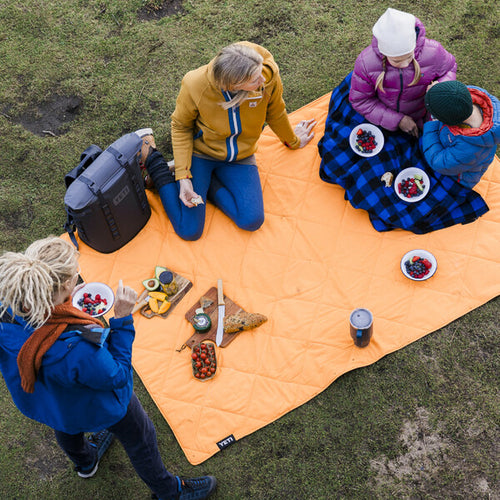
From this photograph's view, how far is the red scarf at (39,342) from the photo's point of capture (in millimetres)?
2340

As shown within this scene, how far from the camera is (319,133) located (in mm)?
4711

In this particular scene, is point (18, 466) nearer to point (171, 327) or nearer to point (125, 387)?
point (171, 327)

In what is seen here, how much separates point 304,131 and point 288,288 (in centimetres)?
141

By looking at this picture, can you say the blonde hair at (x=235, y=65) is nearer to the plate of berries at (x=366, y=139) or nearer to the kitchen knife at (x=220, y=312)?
the plate of berries at (x=366, y=139)

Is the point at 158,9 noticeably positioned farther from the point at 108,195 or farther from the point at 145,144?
the point at 108,195

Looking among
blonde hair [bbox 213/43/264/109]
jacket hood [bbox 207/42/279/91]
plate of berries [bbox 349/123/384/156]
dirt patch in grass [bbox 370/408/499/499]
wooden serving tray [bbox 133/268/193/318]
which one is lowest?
dirt patch in grass [bbox 370/408/499/499]

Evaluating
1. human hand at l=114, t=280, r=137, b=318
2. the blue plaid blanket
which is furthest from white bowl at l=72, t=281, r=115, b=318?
the blue plaid blanket

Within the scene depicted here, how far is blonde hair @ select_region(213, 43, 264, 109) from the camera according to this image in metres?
3.34

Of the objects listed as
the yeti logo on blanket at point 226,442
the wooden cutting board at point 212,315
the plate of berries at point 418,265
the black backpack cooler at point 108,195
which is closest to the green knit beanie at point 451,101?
the plate of berries at point 418,265

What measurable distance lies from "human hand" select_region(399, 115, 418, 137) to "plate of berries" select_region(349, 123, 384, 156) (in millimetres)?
178

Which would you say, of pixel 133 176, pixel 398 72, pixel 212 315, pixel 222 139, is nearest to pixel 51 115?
pixel 133 176

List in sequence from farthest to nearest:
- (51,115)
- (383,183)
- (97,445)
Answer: (51,115)
(383,183)
(97,445)

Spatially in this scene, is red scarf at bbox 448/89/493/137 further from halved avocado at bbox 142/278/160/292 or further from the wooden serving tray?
halved avocado at bbox 142/278/160/292

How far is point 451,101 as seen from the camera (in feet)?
11.2
